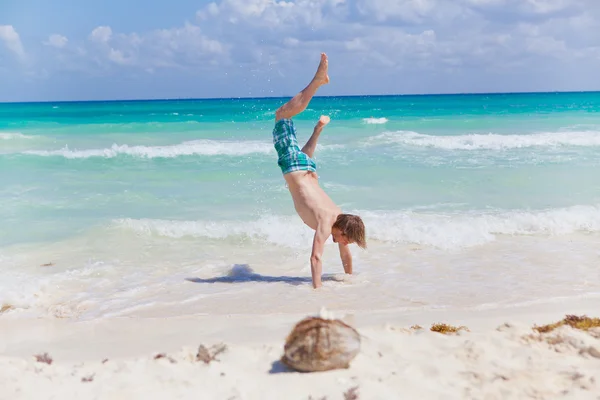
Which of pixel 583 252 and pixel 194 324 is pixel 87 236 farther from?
pixel 583 252

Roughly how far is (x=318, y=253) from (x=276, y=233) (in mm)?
2892

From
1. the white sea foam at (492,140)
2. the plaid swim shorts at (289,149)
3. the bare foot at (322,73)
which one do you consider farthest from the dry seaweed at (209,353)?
the white sea foam at (492,140)

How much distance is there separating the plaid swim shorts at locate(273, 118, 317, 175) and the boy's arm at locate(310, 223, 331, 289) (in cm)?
74

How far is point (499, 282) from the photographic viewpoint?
6.61 metres

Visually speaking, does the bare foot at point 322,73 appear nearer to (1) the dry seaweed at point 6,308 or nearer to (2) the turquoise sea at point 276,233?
(2) the turquoise sea at point 276,233

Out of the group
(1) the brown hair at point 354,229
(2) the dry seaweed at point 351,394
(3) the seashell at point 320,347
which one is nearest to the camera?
(2) the dry seaweed at point 351,394

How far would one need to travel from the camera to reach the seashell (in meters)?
3.91

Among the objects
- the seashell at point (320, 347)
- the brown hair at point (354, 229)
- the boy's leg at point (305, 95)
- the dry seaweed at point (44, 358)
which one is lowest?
the dry seaweed at point (44, 358)

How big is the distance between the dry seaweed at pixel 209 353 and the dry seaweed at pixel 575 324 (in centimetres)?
250

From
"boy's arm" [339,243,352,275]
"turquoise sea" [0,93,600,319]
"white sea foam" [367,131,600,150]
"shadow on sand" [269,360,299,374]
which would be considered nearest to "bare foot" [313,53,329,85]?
"boy's arm" [339,243,352,275]

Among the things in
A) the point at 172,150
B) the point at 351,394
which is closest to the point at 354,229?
the point at 351,394

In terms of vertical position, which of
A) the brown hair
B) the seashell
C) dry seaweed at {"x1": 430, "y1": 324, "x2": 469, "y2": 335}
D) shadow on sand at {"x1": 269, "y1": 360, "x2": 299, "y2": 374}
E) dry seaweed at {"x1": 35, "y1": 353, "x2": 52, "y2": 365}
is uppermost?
the brown hair

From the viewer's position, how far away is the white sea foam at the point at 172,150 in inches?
791

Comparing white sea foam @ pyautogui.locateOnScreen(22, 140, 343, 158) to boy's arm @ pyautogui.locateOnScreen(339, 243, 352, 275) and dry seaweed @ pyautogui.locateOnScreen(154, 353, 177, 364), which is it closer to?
boy's arm @ pyautogui.locateOnScreen(339, 243, 352, 275)
